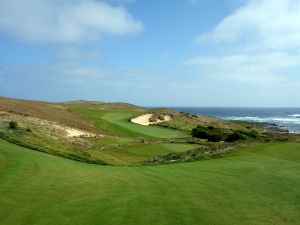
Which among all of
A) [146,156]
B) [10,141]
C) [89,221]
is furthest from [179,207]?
[146,156]

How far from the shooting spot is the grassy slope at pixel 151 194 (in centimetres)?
1123

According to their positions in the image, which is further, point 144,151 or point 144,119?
point 144,119

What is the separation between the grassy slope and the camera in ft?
36.8

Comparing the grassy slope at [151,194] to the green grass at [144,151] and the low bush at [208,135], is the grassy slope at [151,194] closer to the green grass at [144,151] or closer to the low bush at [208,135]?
the green grass at [144,151]

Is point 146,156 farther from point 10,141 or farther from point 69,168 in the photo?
point 69,168

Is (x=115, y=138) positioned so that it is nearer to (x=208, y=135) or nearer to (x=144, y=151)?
(x=208, y=135)

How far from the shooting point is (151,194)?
13.9 m

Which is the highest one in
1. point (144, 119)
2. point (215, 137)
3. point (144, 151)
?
point (144, 119)

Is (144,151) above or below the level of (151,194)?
below

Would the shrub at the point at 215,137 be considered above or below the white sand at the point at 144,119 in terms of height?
below

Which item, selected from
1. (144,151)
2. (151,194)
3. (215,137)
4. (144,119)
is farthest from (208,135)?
(151,194)

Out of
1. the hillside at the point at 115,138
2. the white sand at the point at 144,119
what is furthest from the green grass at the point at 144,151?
the white sand at the point at 144,119

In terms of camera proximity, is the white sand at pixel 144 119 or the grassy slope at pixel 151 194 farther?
the white sand at pixel 144 119

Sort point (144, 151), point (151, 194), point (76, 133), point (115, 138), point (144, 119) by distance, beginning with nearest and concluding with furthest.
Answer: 1. point (151, 194)
2. point (144, 151)
3. point (115, 138)
4. point (76, 133)
5. point (144, 119)
